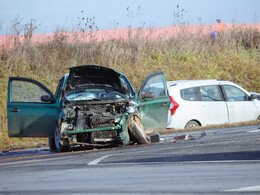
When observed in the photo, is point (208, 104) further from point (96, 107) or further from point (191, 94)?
point (96, 107)

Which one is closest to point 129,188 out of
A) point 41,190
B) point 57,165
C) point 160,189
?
point 160,189

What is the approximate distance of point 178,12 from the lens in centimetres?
2916

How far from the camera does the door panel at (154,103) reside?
41.7 feet

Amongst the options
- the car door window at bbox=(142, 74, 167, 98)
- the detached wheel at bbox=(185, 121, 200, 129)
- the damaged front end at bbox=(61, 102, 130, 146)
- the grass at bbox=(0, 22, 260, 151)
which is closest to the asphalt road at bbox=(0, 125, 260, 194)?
the damaged front end at bbox=(61, 102, 130, 146)

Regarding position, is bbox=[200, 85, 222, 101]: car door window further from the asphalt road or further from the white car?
the asphalt road

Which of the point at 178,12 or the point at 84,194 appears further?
the point at 178,12

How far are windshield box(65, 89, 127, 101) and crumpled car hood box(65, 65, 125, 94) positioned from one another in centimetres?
18

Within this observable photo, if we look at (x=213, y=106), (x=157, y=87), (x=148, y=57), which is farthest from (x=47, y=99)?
(x=148, y=57)

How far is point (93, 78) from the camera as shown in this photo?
13.1 meters

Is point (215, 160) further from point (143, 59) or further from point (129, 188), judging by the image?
point (143, 59)

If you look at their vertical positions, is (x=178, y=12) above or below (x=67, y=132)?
above

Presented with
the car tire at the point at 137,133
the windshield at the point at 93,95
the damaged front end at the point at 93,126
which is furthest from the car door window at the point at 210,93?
the damaged front end at the point at 93,126

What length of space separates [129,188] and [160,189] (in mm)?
380

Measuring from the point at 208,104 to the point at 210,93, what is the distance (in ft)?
1.41
